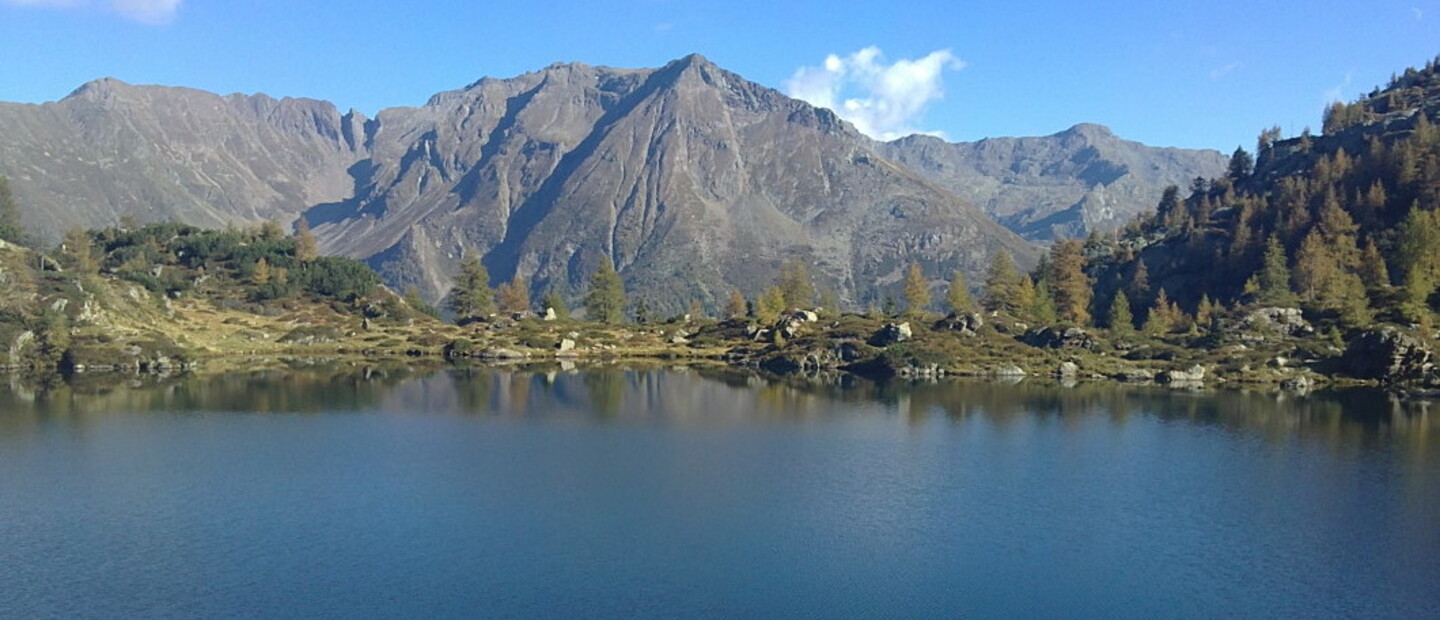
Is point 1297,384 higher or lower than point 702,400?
higher

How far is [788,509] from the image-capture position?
6431cm

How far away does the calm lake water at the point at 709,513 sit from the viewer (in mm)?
47688

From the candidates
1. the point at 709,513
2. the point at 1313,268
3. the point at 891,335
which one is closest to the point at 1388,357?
the point at 1313,268

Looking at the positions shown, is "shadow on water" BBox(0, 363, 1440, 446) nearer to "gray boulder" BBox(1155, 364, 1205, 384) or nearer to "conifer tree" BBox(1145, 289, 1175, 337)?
"gray boulder" BBox(1155, 364, 1205, 384)

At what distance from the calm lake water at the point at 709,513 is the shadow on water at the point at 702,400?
1.45m

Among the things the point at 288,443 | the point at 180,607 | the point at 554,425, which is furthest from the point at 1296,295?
the point at 180,607

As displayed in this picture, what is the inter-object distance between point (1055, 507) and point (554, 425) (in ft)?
167

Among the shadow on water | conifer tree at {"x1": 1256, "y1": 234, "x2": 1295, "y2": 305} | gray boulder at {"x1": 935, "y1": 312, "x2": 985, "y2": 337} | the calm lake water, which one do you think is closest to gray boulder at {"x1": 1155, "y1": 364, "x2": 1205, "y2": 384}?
Result: the shadow on water

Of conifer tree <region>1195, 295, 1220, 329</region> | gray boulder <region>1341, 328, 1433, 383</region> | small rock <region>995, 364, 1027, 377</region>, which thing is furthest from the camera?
conifer tree <region>1195, 295, 1220, 329</region>

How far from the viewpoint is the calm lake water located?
156 ft

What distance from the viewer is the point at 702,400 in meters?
127

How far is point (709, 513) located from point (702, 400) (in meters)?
64.4

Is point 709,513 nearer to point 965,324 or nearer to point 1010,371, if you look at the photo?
point 1010,371

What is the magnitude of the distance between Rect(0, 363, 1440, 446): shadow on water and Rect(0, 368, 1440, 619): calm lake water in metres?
1.45
